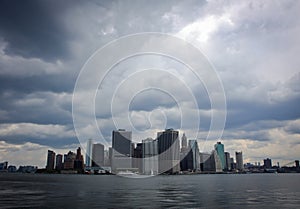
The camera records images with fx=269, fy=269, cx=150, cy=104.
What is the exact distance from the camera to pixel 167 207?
47156 mm

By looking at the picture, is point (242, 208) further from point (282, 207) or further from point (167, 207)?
point (167, 207)

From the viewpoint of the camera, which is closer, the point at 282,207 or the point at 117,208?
the point at 117,208

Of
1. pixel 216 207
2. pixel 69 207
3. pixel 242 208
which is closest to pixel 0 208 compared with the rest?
pixel 69 207

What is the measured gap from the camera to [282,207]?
49781mm

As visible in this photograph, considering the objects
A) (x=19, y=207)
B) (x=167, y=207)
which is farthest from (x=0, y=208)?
(x=167, y=207)

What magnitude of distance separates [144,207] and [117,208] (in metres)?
4.75

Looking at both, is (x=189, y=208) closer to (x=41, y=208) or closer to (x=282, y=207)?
(x=282, y=207)

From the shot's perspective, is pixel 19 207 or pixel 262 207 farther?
pixel 262 207

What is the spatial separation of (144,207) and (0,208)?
23.8m

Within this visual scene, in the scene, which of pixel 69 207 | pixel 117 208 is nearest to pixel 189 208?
pixel 117 208

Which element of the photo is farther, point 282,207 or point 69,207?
point 282,207

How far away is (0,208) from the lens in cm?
4416

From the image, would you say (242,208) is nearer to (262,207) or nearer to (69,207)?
(262,207)

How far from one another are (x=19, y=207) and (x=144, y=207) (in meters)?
21.0
